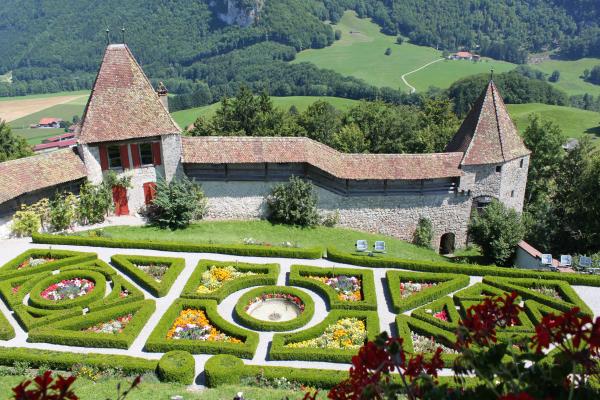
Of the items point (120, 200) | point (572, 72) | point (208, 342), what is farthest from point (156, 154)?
point (572, 72)

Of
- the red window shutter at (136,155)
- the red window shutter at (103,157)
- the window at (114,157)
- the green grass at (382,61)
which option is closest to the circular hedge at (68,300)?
the red window shutter at (103,157)

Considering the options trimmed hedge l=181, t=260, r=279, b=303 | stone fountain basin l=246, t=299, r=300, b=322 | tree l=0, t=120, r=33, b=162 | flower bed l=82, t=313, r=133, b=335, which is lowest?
stone fountain basin l=246, t=299, r=300, b=322

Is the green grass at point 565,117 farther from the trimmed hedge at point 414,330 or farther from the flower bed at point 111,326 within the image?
the flower bed at point 111,326

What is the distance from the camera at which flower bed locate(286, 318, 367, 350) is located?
19234mm

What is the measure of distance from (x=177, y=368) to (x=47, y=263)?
415 inches

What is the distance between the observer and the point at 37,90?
467 feet

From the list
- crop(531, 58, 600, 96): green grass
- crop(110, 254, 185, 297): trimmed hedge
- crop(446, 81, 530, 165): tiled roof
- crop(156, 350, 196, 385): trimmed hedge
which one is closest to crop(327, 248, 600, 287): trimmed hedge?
crop(110, 254, 185, 297): trimmed hedge

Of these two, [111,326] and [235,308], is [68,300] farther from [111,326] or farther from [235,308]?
[235,308]

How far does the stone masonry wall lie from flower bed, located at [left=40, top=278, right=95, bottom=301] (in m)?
9.72

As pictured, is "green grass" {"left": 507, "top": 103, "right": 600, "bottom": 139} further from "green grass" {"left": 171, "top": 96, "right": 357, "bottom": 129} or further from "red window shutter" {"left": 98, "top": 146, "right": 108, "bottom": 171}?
"red window shutter" {"left": 98, "top": 146, "right": 108, "bottom": 171}

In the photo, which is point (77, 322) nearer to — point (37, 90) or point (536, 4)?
point (37, 90)

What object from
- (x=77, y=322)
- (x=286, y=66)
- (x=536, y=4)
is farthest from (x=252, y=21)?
(x=77, y=322)

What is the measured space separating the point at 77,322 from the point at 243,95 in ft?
113

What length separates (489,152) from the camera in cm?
3166
